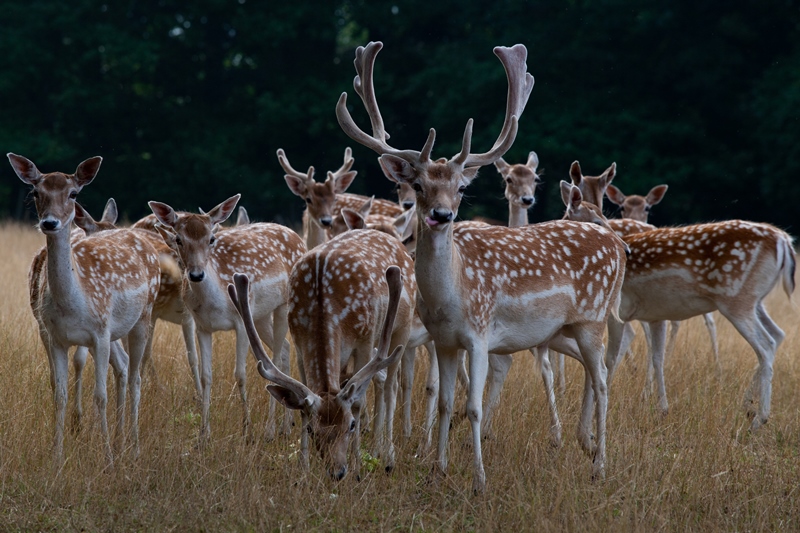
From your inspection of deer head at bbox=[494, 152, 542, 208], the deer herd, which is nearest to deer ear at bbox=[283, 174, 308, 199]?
deer head at bbox=[494, 152, 542, 208]

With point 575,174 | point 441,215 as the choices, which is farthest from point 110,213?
point 441,215

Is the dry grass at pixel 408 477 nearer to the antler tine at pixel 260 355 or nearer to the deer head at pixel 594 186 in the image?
the antler tine at pixel 260 355

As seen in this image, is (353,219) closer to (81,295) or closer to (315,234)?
(81,295)

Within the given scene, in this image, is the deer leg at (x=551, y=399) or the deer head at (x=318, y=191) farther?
the deer head at (x=318, y=191)

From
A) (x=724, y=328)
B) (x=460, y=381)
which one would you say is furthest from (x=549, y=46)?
(x=460, y=381)

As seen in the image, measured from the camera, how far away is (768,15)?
60.3ft

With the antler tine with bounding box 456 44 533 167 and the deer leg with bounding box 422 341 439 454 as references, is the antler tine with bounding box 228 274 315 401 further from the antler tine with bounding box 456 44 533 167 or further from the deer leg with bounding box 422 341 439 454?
the antler tine with bounding box 456 44 533 167

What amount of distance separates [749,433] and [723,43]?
1409cm

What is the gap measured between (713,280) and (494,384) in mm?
1779

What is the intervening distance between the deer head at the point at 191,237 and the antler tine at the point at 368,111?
1093 millimetres

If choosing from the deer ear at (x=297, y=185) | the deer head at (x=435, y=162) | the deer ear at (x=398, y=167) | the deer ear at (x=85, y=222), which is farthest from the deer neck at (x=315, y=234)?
the deer ear at (x=398, y=167)

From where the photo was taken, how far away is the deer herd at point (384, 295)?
15.0 ft

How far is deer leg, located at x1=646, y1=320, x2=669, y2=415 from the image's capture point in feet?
20.9

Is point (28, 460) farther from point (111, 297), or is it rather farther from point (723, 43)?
point (723, 43)
